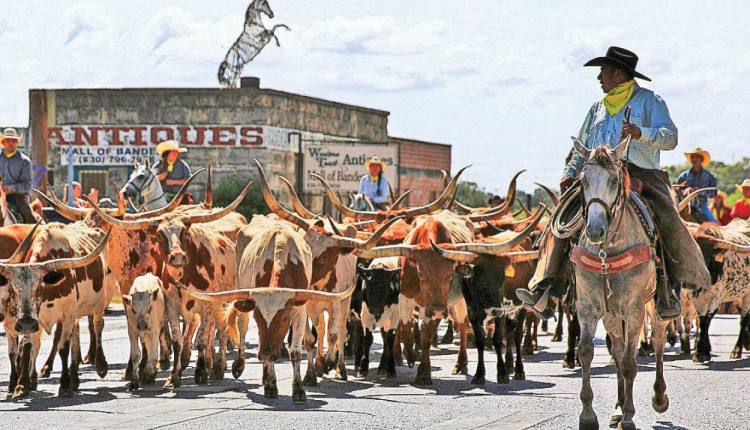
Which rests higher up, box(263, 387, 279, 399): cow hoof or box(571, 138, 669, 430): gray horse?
box(571, 138, 669, 430): gray horse

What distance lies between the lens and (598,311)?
10.8 metres

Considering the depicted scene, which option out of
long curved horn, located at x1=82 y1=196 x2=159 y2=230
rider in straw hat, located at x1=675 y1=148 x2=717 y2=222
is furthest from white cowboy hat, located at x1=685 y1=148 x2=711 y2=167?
long curved horn, located at x1=82 y1=196 x2=159 y2=230

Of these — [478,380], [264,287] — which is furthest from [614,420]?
[264,287]

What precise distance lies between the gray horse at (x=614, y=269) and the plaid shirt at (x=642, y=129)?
79 centimetres

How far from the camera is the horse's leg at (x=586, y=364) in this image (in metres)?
10.3

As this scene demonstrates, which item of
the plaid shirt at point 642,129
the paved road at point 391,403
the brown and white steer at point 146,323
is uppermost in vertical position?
the plaid shirt at point 642,129

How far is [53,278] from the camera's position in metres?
13.1

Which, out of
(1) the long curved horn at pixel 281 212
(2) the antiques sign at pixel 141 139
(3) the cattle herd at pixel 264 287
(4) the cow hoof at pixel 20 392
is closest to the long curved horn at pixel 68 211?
(3) the cattle herd at pixel 264 287

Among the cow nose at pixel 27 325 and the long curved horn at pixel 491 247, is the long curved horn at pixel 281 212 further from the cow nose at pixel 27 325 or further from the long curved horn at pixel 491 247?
the cow nose at pixel 27 325

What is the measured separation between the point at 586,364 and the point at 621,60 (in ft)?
9.05

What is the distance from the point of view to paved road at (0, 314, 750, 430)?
1098cm

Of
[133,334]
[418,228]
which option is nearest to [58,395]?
[133,334]

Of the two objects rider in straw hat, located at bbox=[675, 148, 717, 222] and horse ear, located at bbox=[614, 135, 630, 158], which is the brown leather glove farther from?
rider in straw hat, located at bbox=[675, 148, 717, 222]

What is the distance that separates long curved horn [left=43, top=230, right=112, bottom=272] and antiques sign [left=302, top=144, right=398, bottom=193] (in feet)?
105
